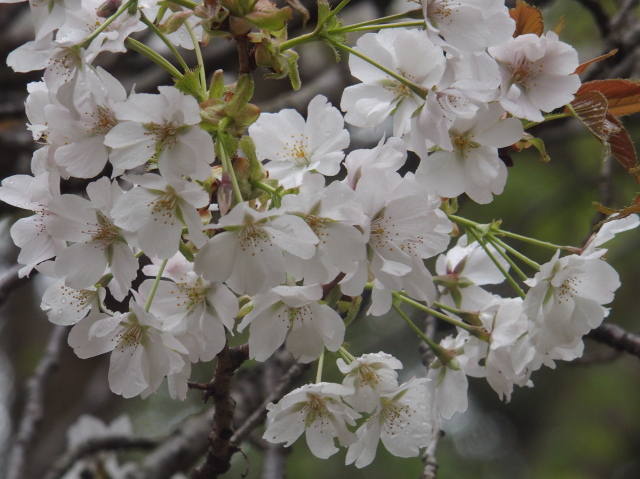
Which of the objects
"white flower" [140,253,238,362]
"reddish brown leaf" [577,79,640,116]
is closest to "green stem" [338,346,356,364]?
"white flower" [140,253,238,362]

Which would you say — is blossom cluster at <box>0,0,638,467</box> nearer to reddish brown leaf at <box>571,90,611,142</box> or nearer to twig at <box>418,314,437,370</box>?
reddish brown leaf at <box>571,90,611,142</box>

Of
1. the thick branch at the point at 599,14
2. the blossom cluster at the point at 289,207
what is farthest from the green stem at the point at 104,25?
the thick branch at the point at 599,14

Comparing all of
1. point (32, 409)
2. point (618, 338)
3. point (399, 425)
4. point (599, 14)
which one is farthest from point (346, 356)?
point (599, 14)

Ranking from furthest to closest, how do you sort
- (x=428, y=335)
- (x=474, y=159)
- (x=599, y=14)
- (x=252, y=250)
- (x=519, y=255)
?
(x=599, y=14)
(x=428, y=335)
(x=519, y=255)
(x=474, y=159)
(x=252, y=250)

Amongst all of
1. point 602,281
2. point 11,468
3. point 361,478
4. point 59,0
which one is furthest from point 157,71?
point 361,478

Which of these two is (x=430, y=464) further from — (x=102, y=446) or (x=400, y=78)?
A: (x=102, y=446)

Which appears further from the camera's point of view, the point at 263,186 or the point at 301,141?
the point at 301,141

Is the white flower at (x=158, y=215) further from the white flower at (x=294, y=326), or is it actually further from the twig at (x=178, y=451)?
the twig at (x=178, y=451)
